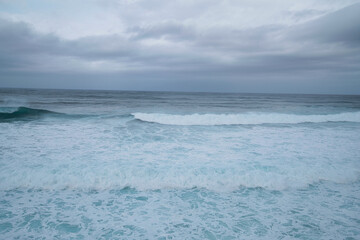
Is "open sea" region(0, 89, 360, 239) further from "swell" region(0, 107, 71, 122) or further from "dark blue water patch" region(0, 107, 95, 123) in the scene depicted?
"swell" region(0, 107, 71, 122)

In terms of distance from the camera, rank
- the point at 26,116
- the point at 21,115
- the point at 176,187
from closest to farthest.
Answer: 1. the point at 176,187
2. the point at 26,116
3. the point at 21,115

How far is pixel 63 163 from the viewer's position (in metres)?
6.79

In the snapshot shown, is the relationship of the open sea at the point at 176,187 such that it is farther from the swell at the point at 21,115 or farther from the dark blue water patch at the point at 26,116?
the swell at the point at 21,115

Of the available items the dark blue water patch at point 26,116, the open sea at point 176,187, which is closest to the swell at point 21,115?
the dark blue water patch at point 26,116

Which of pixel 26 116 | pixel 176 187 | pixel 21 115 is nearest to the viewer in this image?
pixel 176 187

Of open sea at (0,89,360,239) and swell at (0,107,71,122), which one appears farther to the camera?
swell at (0,107,71,122)

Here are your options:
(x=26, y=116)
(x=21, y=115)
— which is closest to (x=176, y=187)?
(x=26, y=116)

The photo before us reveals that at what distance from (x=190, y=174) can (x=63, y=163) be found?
4.45 metres

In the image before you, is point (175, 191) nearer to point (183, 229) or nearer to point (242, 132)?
point (183, 229)

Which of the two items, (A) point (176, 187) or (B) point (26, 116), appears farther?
(B) point (26, 116)

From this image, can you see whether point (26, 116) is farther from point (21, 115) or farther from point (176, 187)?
point (176, 187)

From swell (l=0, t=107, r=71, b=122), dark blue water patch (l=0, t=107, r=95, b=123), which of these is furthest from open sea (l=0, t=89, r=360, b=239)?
swell (l=0, t=107, r=71, b=122)

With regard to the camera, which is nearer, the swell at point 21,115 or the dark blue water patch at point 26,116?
the dark blue water patch at point 26,116

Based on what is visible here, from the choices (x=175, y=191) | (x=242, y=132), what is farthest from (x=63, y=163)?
(x=242, y=132)
